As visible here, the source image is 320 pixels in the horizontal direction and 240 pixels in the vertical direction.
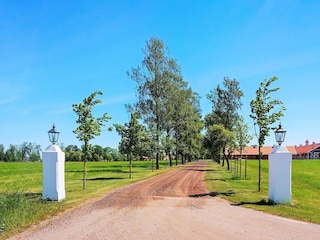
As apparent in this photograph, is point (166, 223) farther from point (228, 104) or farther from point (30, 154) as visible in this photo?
point (30, 154)

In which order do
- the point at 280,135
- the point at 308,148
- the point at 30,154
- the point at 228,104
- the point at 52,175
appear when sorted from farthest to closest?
the point at 30,154 → the point at 308,148 → the point at 228,104 → the point at 280,135 → the point at 52,175

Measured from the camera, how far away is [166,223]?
9312mm

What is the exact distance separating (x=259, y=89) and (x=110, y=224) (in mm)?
10128

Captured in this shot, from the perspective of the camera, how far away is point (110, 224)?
921cm

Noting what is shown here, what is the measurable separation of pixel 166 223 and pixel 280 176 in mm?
5632

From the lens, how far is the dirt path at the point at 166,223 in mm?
8180

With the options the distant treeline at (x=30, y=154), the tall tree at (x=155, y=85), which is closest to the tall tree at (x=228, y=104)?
the tall tree at (x=155, y=85)

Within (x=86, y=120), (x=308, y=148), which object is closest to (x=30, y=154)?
(x=308, y=148)

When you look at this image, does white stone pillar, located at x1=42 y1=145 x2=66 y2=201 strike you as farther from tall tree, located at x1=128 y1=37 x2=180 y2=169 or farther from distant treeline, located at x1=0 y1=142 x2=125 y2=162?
distant treeline, located at x1=0 y1=142 x2=125 y2=162

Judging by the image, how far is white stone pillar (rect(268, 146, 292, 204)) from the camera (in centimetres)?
1278

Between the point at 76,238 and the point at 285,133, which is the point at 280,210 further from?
the point at 76,238

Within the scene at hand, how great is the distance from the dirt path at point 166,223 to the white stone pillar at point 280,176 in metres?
1.75

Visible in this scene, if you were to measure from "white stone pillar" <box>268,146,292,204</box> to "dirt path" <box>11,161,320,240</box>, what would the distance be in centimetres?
175

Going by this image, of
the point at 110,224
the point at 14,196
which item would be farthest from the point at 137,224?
the point at 14,196
